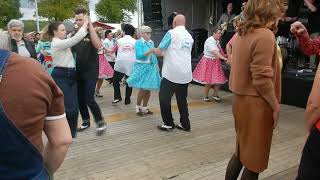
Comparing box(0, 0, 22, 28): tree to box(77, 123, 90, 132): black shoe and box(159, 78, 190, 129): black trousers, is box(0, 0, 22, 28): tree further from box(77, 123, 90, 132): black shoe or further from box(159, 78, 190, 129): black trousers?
box(159, 78, 190, 129): black trousers

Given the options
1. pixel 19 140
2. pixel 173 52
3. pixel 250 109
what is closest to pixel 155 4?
pixel 173 52

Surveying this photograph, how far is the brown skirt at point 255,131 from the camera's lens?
Answer: 3008mm

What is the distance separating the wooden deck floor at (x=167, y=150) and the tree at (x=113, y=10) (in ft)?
144

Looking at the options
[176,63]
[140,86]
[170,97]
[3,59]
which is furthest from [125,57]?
[3,59]

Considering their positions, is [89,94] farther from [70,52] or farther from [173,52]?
[173,52]

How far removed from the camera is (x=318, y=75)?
6.95 feet

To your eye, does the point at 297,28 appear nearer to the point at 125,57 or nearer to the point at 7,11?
the point at 125,57

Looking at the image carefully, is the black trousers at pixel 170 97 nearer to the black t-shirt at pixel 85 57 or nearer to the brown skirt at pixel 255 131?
the black t-shirt at pixel 85 57

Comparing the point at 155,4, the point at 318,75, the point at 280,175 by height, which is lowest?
the point at 280,175

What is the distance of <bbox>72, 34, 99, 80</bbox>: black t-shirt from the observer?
17.8 feet

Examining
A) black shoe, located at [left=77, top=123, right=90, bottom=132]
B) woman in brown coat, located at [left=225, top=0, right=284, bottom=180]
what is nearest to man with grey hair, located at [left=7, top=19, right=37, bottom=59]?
black shoe, located at [left=77, top=123, right=90, bottom=132]

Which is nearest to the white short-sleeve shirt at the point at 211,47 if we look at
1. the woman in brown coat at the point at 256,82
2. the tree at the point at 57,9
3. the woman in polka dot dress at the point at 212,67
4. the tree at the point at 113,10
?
the woman in polka dot dress at the point at 212,67

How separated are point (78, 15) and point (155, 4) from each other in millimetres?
7604

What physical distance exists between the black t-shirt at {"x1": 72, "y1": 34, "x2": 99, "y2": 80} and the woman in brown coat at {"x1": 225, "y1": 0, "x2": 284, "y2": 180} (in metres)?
2.85
